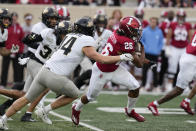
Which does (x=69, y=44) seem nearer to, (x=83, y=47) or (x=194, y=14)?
(x=83, y=47)

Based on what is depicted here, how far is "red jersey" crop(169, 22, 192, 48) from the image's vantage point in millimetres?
12258

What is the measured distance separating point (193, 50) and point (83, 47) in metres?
2.69

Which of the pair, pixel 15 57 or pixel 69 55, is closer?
pixel 69 55

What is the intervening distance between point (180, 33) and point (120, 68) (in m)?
5.63

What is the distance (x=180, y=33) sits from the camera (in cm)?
1227

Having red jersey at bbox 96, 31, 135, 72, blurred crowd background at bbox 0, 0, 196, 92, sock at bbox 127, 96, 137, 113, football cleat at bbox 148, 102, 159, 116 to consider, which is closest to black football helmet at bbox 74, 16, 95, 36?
red jersey at bbox 96, 31, 135, 72

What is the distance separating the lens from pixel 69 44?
616 cm

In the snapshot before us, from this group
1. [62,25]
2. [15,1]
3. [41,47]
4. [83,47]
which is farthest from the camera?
[15,1]

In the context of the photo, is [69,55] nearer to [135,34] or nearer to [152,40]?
[135,34]

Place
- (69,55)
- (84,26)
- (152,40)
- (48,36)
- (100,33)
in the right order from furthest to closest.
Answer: (152,40) → (100,33) → (48,36) → (84,26) → (69,55)

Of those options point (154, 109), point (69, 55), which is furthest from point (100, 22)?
point (69, 55)

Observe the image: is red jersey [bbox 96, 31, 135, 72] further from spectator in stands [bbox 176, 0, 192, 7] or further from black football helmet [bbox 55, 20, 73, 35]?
spectator in stands [bbox 176, 0, 192, 7]

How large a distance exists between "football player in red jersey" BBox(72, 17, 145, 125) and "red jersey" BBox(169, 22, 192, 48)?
18.2 feet

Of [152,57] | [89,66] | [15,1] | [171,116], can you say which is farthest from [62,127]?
[15,1]
